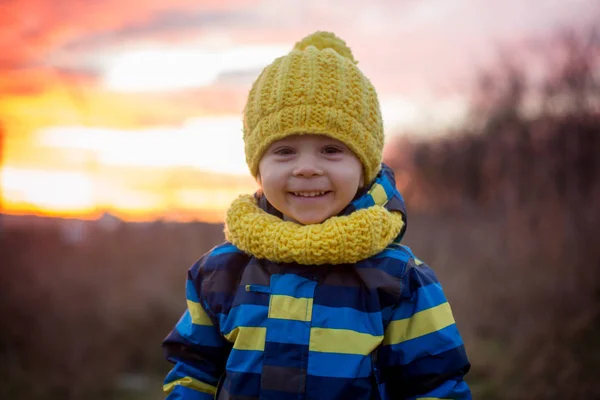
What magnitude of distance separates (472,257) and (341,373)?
540cm

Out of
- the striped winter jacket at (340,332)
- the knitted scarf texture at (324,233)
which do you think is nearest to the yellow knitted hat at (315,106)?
the knitted scarf texture at (324,233)

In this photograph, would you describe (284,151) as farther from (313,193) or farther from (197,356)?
(197,356)

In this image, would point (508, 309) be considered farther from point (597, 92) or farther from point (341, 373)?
Answer: point (341, 373)

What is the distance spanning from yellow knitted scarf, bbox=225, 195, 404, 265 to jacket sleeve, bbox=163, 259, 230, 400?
0.96 ft

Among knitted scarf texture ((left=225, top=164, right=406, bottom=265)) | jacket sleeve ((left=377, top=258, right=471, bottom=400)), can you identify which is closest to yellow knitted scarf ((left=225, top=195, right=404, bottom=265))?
knitted scarf texture ((left=225, top=164, right=406, bottom=265))

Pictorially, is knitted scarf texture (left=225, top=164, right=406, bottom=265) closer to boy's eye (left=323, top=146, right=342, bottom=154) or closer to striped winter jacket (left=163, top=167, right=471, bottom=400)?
striped winter jacket (left=163, top=167, right=471, bottom=400)

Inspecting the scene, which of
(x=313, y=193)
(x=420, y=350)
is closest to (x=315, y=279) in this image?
(x=313, y=193)

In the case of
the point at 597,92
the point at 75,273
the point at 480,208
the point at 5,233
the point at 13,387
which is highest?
the point at 597,92

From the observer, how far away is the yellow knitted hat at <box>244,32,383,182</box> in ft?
6.47

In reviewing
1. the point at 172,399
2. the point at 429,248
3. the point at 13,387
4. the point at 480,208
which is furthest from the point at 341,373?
the point at 480,208

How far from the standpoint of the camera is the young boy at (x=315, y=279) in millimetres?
1828

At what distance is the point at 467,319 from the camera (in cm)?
587

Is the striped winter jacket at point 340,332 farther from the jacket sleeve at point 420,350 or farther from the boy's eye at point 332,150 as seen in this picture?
the boy's eye at point 332,150

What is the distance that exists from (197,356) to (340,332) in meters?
0.57
